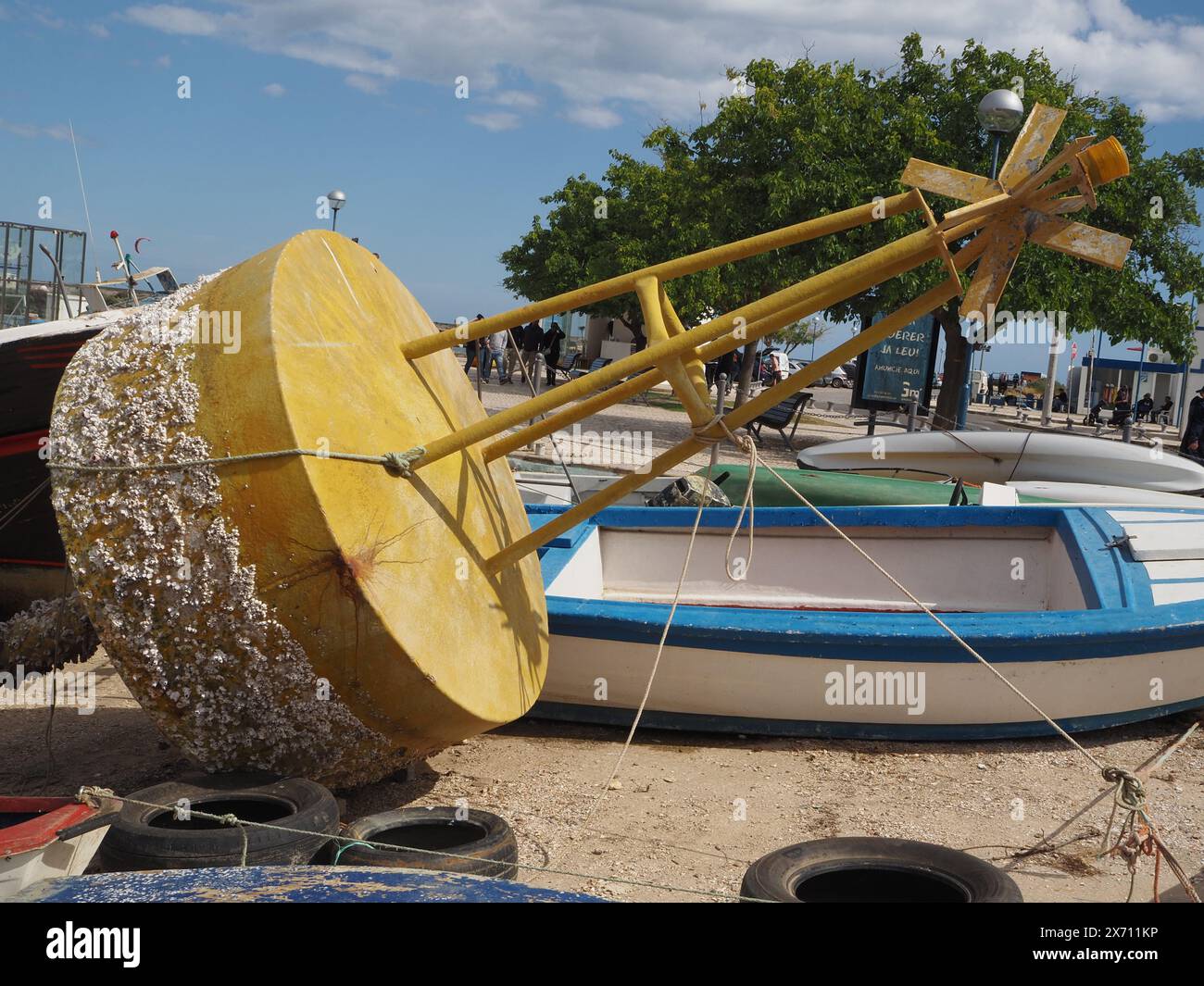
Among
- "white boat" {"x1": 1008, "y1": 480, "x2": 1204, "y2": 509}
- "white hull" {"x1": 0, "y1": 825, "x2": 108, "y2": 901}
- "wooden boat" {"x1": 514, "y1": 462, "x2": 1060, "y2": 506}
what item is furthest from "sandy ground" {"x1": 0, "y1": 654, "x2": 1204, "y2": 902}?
"white boat" {"x1": 1008, "y1": 480, "x2": 1204, "y2": 509}

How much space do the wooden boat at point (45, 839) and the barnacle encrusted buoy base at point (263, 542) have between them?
44 centimetres

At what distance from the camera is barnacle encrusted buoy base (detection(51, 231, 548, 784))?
3.59 meters

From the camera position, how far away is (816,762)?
564cm

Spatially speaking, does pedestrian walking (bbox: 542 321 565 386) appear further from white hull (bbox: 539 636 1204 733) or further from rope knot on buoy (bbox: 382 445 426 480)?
rope knot on buoy (bbox: 382 445 426 480)

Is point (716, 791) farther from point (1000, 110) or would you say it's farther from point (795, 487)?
Result: point (1000, 110)

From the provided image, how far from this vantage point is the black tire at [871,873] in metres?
3.22

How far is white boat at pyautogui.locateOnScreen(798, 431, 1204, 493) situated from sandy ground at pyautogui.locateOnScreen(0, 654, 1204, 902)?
6.11 meters

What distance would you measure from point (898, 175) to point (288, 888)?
17145 mm

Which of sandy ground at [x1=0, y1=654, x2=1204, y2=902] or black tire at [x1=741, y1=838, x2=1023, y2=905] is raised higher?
black tire at [x1=741, y1=838, x2=1023, y2=905]

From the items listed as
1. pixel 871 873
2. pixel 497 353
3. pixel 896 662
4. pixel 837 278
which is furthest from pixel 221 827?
pixel 497 353

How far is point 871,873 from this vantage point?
3.36m
